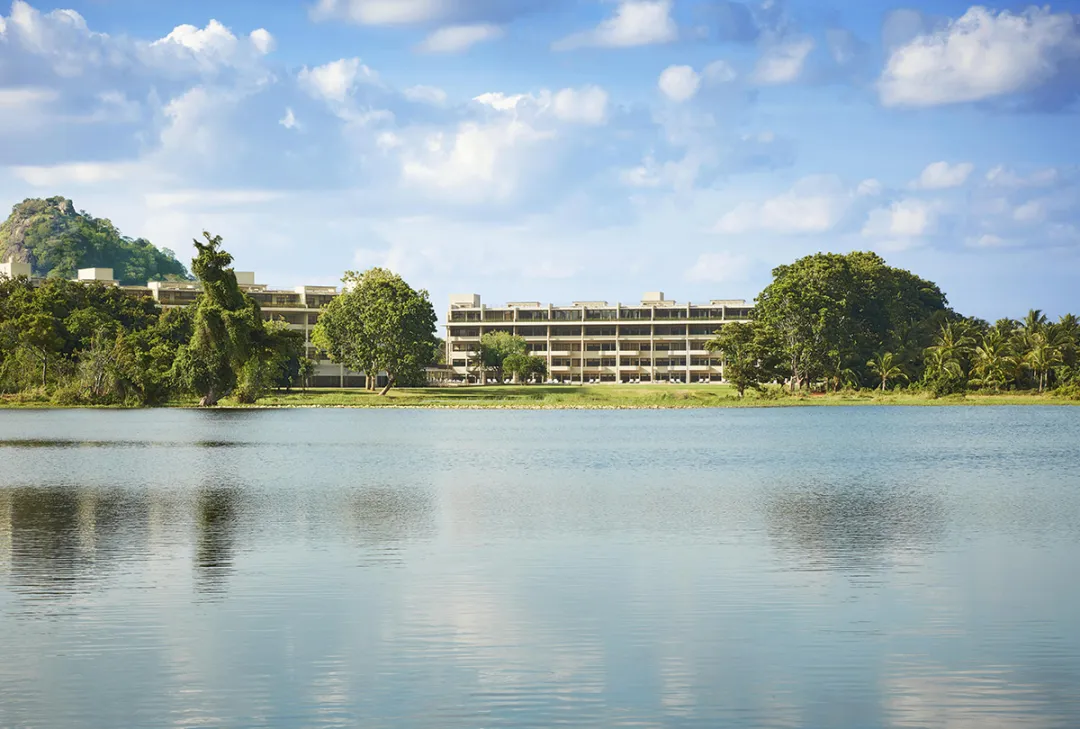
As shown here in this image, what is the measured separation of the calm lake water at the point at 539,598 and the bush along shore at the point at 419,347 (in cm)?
7804

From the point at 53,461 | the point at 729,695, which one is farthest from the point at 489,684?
the point at 53,461

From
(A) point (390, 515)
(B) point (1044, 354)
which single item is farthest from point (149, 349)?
(A) point (390, 515)

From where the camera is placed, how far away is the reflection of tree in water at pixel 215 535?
2492cm

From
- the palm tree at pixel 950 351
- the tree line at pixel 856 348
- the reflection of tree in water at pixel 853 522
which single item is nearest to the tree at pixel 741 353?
the tree line at pixel 856 348

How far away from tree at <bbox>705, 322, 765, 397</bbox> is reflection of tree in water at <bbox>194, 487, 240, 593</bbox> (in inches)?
3951

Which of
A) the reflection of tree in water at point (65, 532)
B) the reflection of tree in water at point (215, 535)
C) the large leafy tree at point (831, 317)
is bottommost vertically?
the reflection of tree in water at point (215, 535)

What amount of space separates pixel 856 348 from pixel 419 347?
51.2m

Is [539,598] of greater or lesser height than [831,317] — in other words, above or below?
below

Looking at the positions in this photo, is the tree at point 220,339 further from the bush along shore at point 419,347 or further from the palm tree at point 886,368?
the palm tree at point 886,368

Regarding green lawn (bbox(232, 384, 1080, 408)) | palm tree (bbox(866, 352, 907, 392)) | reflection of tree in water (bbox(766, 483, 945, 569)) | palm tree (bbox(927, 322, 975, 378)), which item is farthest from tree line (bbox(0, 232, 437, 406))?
reflection of tree in water (bbox(766, 483, 945, 569))

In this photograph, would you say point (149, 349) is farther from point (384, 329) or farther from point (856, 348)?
point (856, 348)

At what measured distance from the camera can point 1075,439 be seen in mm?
78875

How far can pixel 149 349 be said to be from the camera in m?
135

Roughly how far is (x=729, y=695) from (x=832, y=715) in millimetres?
1396
